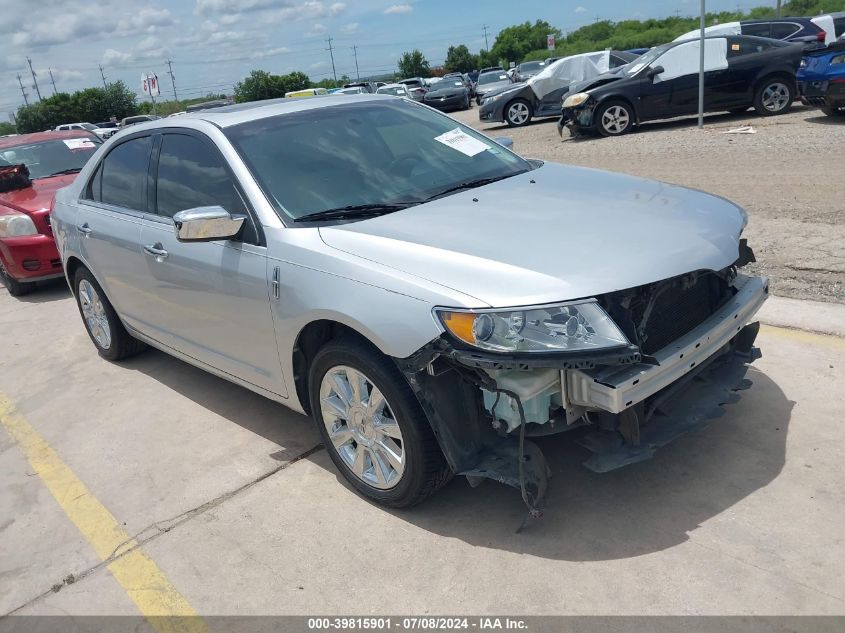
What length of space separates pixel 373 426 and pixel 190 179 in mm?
1871

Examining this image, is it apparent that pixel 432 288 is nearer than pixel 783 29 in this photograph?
Yes

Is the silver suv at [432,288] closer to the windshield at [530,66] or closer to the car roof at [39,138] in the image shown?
the car roof at [39,138]

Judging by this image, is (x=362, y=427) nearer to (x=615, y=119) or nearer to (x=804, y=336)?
(x=804, y=336)

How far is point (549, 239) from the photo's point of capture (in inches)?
118

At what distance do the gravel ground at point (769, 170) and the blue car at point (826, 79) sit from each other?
325 mm

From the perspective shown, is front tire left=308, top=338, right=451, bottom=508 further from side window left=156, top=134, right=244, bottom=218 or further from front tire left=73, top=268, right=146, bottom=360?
front tire left=73, top=268, right=146, bottom=360

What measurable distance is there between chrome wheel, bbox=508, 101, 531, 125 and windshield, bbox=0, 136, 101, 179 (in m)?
11.2

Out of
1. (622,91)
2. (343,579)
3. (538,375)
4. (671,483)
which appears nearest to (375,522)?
(343,579)

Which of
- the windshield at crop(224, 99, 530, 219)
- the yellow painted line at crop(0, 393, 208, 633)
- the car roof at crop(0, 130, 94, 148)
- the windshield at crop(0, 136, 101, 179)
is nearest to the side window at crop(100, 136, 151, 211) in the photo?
the windshield at crop(224, 99, 530, 219)

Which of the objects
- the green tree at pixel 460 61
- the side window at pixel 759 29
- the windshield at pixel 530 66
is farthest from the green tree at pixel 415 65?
the side window at pixel 759 29

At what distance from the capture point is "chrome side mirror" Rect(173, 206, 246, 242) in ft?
11.2

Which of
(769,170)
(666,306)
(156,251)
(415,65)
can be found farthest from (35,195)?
(415,65)

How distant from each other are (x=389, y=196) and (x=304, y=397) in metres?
1.08

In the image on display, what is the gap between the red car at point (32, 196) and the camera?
Result: 7.89 meters
